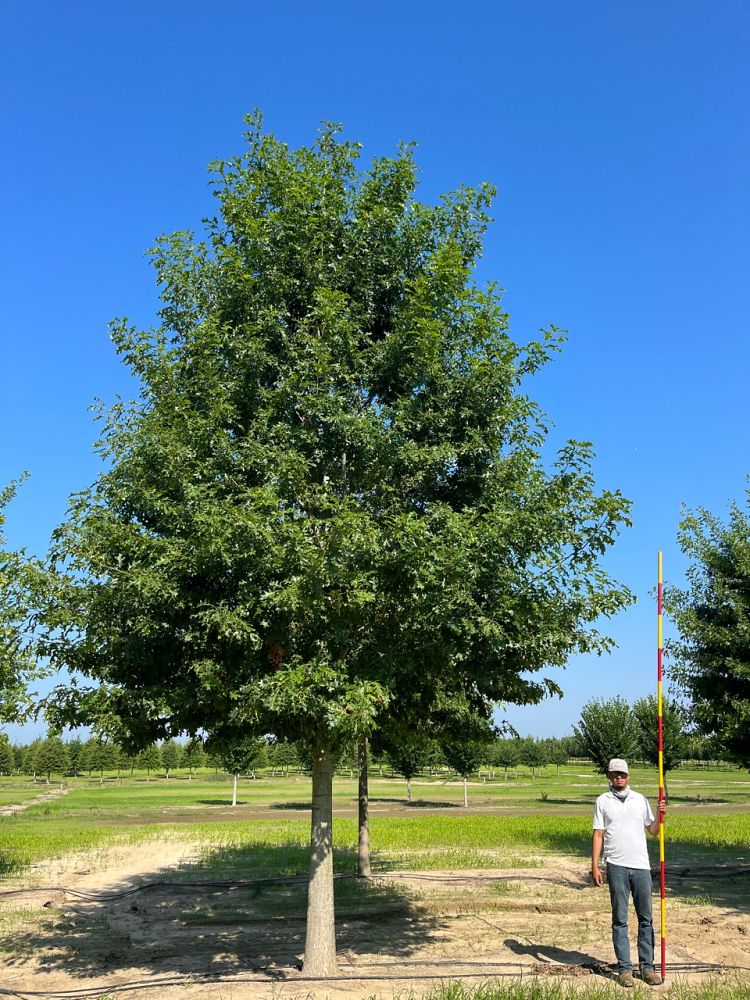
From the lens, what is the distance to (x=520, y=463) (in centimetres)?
905

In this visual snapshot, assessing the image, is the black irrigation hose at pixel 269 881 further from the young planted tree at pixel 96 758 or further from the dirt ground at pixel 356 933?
the young planted tree at pixel 96 758

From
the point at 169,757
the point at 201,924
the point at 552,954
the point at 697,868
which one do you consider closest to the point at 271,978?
the point at 552,954

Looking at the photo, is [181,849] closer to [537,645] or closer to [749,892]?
[749,892]

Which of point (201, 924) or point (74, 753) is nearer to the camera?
point (201, 924)

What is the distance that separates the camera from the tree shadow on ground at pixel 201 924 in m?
10.2

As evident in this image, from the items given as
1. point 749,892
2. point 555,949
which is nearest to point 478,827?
point 749,892

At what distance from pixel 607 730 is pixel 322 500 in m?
38.3

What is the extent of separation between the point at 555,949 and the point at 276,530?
22.6 feet

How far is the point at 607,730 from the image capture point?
41.9 meters

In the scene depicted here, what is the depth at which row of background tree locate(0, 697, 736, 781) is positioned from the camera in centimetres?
1284

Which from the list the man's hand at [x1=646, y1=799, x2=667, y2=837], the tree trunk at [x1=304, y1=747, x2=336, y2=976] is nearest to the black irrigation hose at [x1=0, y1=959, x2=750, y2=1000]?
the tree trunk at [x1=304, y1=747, x2=336, y2=976]

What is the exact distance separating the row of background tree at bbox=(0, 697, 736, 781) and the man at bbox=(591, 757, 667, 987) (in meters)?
2.71

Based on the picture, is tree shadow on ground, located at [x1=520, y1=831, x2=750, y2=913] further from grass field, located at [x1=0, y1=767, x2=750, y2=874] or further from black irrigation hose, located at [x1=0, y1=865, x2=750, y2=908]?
black irrigation hose, located at [x1=0, y1=865, x2=750, y2=908]

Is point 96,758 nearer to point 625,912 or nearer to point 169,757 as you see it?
point 169,757
